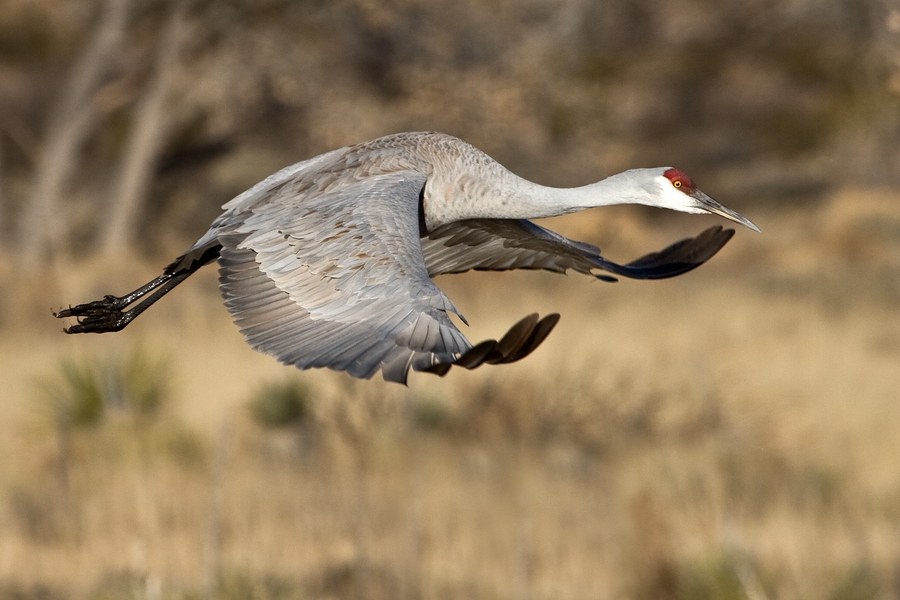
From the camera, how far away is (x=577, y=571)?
39.6ft

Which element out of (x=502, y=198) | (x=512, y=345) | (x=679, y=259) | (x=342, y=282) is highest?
(x=502, y=198)

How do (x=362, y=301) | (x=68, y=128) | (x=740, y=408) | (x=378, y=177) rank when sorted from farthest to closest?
(x=68, y=128) < (x=740, y=408) < (x=378, y=177) < (x=362, y=301)

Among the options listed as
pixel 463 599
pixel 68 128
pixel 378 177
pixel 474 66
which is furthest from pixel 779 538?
pixel 68 128

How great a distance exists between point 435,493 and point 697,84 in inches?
857

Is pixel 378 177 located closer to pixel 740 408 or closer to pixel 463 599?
pixel 463 599

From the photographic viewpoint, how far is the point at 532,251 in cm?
725

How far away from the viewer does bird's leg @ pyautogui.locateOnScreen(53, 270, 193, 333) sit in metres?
6.46

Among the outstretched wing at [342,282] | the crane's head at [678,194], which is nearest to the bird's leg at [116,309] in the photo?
the outstretched wing at [342,282]

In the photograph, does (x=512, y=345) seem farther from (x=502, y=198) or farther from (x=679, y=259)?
(x=679, y=259)

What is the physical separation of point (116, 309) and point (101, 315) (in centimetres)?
8

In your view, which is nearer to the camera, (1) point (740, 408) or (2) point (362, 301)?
(2) point (362, 301)

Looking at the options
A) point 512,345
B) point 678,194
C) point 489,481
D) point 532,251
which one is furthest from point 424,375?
point 512,345

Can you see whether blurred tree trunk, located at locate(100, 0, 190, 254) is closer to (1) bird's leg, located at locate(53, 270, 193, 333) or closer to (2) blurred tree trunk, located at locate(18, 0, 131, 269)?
(2) blurred tree trunk, located at locate(18, 0, 131, 269)

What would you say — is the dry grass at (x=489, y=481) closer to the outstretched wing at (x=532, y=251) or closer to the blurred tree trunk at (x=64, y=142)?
the outstretched wing at (x=532, y=251)
